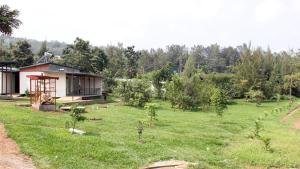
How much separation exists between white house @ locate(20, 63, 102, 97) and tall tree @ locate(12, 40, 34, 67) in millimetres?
12853

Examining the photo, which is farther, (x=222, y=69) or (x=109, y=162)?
(x=222, y=69)

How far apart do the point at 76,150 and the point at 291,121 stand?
20.6 metres

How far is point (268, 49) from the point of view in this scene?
2859 inches

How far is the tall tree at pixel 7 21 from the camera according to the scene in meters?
7.01

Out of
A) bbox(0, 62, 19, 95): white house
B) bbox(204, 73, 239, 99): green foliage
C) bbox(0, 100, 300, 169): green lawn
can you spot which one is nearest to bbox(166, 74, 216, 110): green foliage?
bbox(0, 100, 300, 169): green lawn

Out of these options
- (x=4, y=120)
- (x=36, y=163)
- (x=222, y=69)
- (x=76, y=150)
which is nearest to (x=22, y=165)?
(x=36, y=163)

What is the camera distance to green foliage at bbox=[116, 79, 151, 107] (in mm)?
35513

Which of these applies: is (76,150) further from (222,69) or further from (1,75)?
(222,69)

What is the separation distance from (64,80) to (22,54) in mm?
18172

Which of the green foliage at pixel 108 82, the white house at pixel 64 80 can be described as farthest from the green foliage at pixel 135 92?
the green foliage at pixel 108 82

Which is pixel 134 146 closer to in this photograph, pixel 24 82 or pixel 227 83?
pixel 24 82

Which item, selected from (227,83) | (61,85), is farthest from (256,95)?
(61,85)

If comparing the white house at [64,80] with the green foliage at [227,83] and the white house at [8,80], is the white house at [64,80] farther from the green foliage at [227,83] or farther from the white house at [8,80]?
the green foliage at [227,83]

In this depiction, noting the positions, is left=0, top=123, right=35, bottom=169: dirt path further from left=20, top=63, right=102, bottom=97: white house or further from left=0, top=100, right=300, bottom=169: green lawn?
left=20, top=63, right=102, bottom=97: white house
